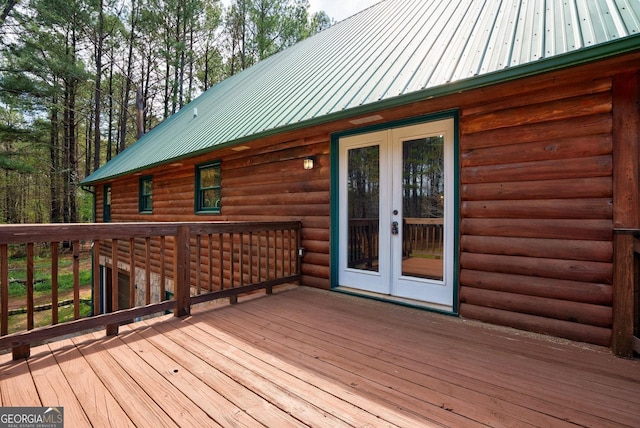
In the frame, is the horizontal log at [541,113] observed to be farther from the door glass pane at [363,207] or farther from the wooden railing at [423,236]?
the door glass pane at [363,207]

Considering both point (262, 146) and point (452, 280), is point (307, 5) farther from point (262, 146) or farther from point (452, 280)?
point (452, 280)

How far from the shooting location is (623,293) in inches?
87.3

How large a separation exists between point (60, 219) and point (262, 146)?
17.7m

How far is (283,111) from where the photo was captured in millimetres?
4391

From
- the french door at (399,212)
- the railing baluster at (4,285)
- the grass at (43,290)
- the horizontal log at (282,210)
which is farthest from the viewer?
the grass at (43,290)

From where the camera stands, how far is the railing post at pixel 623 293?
2.20 meters

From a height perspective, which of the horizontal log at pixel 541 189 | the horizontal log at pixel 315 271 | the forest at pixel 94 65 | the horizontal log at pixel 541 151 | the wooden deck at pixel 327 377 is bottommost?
the wooden deck at pixel 327 377

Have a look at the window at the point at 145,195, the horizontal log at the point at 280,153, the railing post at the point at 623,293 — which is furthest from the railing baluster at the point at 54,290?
the window at the point at 145,195

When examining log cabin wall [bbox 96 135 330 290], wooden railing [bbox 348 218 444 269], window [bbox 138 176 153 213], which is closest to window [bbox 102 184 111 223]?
window [bbox 138 176 153 213]

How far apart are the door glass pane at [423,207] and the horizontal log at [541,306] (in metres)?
0.41

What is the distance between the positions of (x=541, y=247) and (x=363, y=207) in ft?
6.31

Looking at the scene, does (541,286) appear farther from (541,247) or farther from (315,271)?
(315,271)

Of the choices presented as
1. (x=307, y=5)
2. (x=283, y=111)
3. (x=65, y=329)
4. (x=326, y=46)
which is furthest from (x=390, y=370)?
(x=307, y=5)

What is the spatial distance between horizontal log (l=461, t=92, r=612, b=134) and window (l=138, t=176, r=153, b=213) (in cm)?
836
